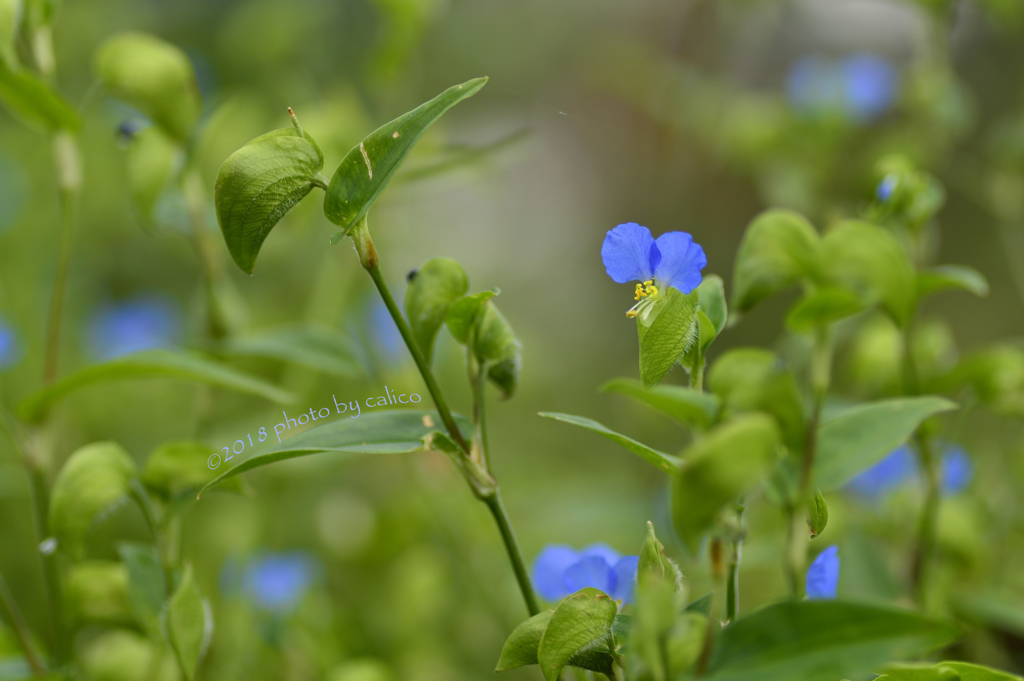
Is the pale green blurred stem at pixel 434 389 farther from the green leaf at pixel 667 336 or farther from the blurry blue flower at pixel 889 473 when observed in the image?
the blurry blue flower at pixel 889 473

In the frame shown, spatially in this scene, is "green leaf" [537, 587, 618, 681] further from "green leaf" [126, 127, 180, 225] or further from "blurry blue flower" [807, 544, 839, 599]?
"green leaf" [126, 127, 180, 225]

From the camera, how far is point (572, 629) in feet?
1.40

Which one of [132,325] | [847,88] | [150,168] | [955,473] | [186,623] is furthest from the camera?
[132,325]

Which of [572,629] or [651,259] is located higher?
[651,259]

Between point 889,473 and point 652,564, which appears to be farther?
point 889,473

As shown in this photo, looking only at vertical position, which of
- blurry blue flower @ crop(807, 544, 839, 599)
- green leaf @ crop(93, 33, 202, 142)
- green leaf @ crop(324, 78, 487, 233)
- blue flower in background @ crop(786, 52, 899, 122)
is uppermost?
blue flower in background @ crop(786, 52, 899, 122)

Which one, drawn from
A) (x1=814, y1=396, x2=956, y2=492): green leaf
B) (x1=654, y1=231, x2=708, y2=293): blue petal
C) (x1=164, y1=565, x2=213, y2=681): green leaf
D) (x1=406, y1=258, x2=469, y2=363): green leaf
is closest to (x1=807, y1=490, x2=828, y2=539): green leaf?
(x1=814, y1=396, x2=956, y2=492): green leaf

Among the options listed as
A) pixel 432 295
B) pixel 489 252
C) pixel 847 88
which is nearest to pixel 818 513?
Answer: pixel 432 295

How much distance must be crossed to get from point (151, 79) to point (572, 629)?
24.6 inches

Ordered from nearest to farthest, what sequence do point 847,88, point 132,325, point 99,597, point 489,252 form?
point 99,597
point 847,88
point 132,325
point 489,252

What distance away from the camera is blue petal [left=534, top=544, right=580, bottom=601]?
63cm

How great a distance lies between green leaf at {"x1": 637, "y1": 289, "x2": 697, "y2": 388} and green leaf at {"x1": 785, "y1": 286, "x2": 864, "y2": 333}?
0.05 metres

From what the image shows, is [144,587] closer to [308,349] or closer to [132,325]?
[308,349]

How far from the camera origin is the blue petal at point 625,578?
544 millimetres
